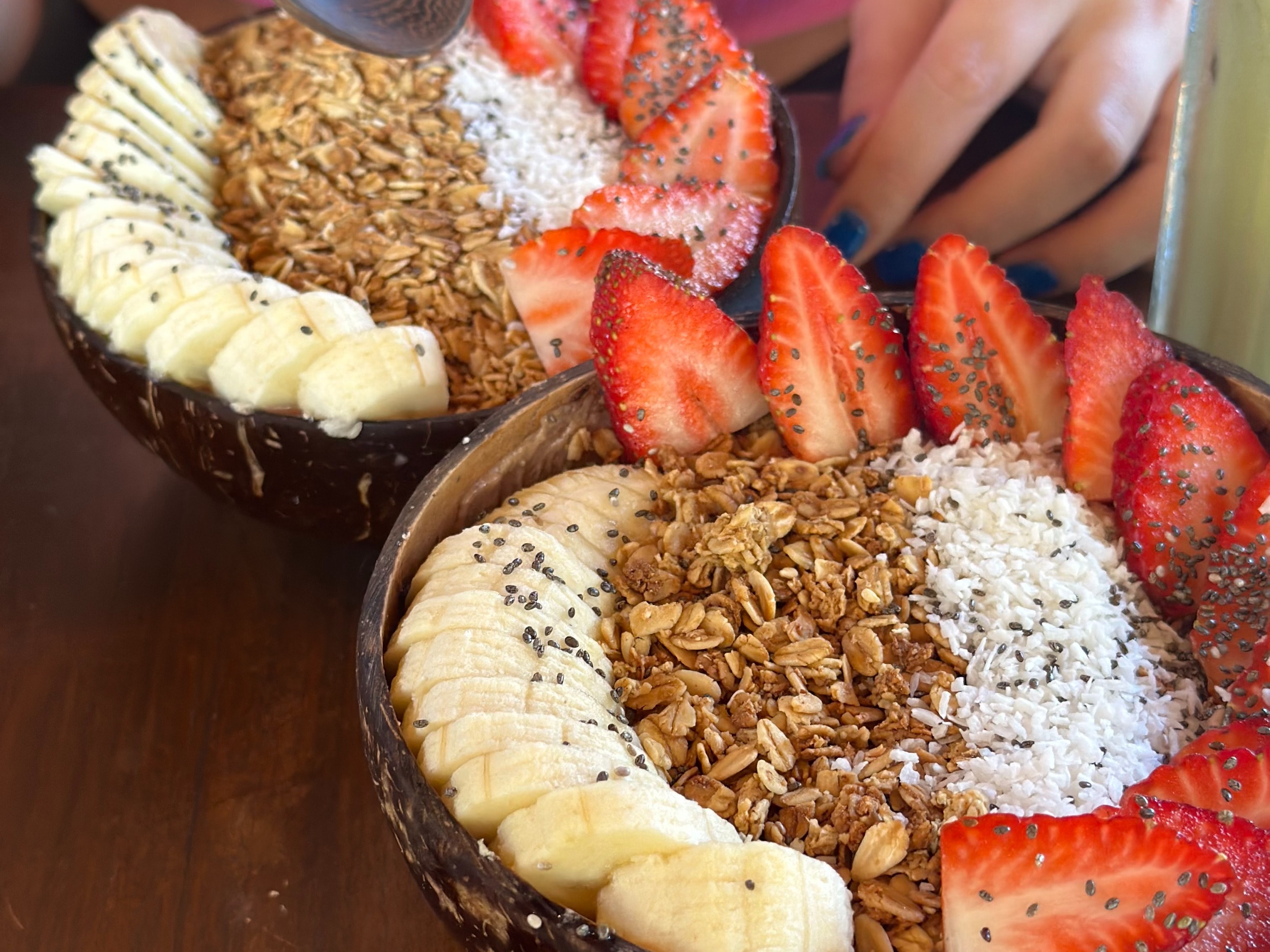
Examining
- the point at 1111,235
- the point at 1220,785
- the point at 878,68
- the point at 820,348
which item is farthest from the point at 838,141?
the point at 1220,785

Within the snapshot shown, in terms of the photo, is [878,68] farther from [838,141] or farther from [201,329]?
[201,329]

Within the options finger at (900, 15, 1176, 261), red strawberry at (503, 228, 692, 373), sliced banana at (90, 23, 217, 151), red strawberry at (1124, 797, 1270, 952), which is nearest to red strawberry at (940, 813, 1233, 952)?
red strawberry at (1124, 797, 1270, 952)

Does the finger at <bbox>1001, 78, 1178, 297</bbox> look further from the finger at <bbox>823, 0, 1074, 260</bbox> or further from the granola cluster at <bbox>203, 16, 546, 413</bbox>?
the granola cluster at <bbox>203, 16, 546, 413</bbox>

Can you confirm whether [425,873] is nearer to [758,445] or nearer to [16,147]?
[758,445]

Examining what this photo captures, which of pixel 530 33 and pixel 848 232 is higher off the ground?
pixel 530 33

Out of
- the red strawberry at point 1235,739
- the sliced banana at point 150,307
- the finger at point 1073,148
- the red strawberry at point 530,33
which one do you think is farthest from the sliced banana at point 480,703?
the finger at point 1073,148

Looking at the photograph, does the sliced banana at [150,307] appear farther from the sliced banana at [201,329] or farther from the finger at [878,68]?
the finger at [878,68]
